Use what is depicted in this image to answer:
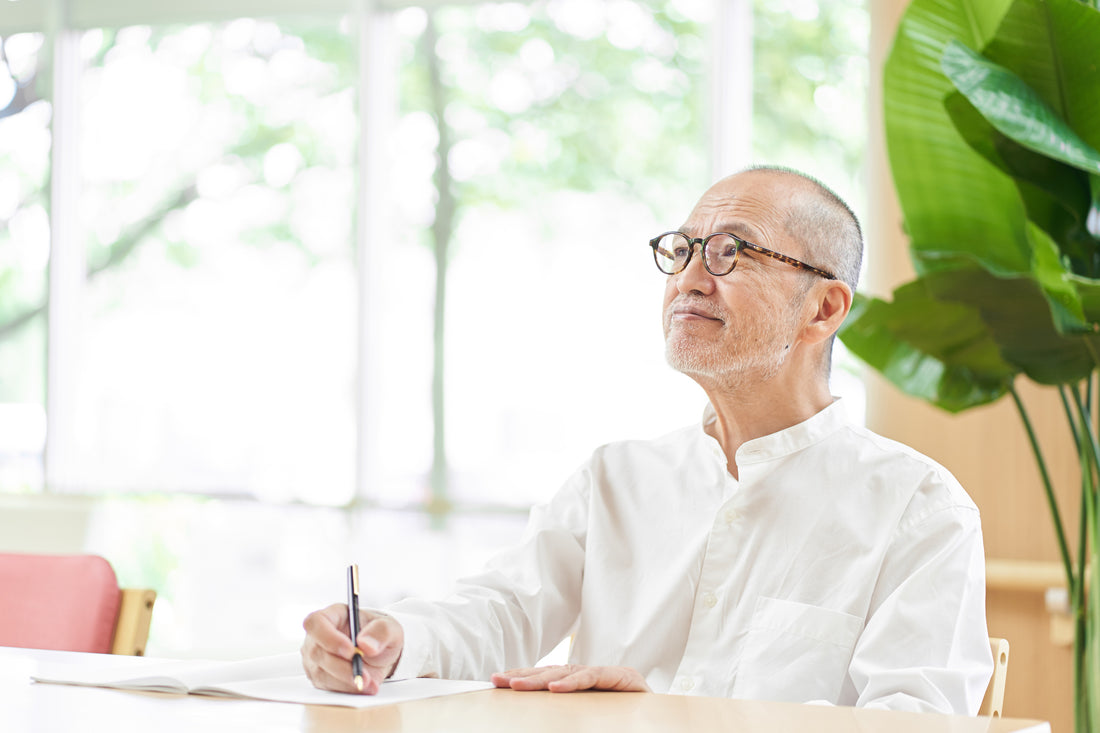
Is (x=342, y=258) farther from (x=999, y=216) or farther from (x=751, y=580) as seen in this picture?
(x=751, y=580)

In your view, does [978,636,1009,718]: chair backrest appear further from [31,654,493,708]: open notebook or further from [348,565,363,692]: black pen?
[348,565,363,692]: black pen

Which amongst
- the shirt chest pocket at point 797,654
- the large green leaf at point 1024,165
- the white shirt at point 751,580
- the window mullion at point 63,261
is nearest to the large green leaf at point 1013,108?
the large green leaf at point 1024,165

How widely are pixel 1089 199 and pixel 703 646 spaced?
1.54m

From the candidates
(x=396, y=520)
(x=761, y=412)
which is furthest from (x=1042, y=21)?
(x=396, y=520)

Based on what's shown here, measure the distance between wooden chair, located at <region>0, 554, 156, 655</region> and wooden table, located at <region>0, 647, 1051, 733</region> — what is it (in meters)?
0.40

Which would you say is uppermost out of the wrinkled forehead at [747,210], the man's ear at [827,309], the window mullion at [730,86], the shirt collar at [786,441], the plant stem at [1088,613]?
the window mullion at [730,86]

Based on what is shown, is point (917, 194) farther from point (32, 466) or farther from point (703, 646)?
point (32, 466)

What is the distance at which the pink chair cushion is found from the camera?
162 centimetres

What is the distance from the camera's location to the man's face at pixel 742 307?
5.79 feet

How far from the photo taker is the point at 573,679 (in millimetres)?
1273

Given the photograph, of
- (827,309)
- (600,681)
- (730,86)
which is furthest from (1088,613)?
(730,86)

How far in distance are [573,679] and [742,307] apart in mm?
710

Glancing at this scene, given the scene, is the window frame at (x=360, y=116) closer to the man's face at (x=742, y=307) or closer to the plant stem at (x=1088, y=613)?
the plant stem at (x=1088, y=613)

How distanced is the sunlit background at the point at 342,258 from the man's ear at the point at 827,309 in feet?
6.09
